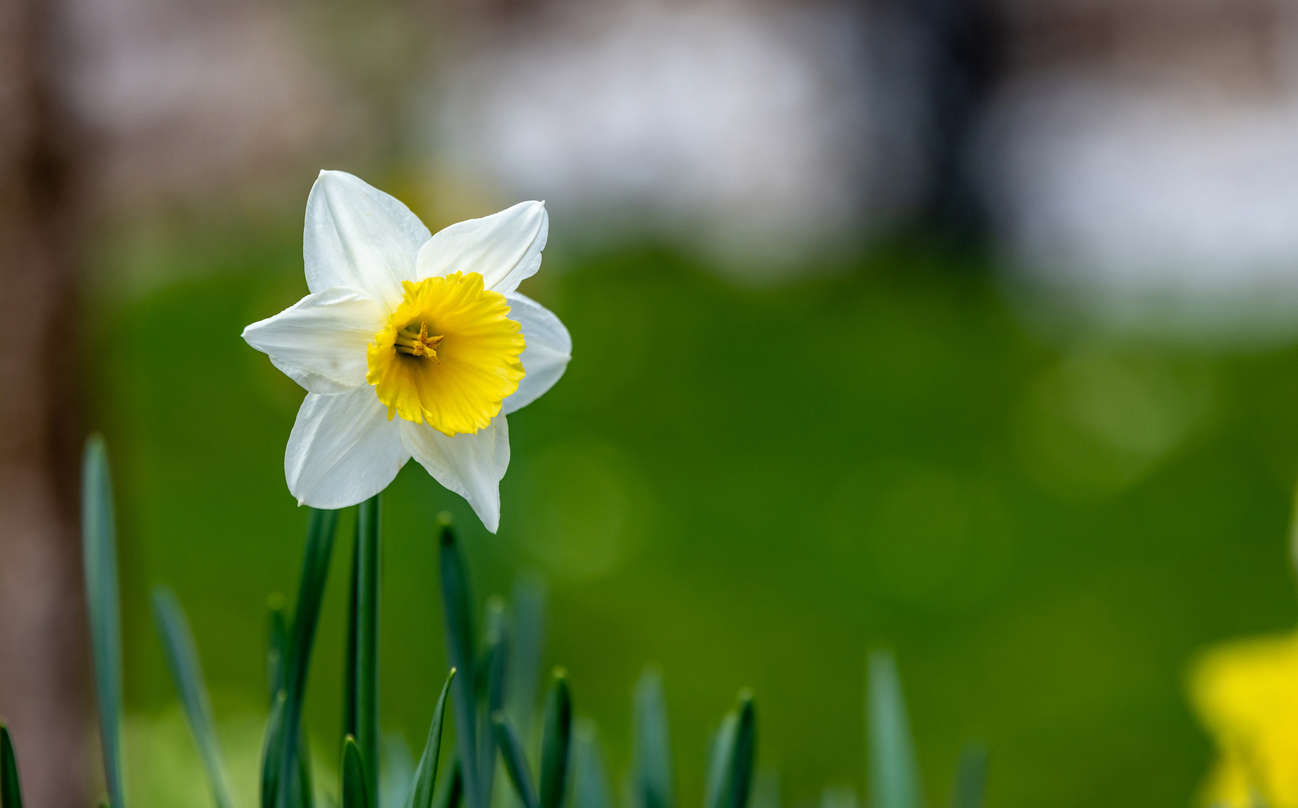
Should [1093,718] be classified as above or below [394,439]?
below

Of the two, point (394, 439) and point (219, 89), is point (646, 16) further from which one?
point (394, 439)

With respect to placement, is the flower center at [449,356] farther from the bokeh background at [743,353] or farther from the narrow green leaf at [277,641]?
the bokeh background at [743,353]

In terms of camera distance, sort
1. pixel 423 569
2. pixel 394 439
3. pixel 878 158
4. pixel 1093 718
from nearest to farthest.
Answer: pixel 394 439 < pixel 1093 718 < pixel 423 569 < pixel 878 158

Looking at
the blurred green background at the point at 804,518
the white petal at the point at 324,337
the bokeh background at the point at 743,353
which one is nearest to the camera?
the white petal at the point at 324,337

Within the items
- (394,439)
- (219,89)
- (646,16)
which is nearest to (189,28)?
(219,89)

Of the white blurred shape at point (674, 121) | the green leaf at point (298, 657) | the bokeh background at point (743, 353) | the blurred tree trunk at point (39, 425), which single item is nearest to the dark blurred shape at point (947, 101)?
the bokeh background at point (743, 353)

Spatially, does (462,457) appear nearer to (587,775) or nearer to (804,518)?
(587,775)
